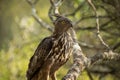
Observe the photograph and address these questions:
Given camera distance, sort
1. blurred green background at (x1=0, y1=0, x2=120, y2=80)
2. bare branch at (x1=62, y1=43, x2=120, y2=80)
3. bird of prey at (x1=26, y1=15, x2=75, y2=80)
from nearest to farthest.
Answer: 1. bare branch at (x1=62, y1=43, x2=120, y2=80)
2. bird of prey at (x1=26, y1=15, x2=75, y2=80)
3. blurred green background at (x1=0, y1=0, x2=120, y2=80)

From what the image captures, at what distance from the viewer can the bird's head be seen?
4012mm

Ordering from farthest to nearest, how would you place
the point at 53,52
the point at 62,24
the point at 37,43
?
the point at 37,43 < the point at 53,52 < the point at 62,24

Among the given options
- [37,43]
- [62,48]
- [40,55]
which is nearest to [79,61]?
[62,48]

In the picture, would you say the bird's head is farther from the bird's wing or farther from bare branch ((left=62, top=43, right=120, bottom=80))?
bare branch ((left=62, top=43, right=120, bottom=80))

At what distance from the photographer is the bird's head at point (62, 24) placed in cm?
401

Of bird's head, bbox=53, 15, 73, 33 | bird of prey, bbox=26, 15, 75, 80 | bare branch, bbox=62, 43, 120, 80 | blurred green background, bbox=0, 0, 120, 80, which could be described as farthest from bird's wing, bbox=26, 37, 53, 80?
blurred green background, bbox=0, 0, 120, 80

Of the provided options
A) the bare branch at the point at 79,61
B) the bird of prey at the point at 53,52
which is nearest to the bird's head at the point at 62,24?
the bird of prey at the point at 53,52

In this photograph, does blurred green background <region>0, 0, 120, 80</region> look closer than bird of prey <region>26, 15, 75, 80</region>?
No

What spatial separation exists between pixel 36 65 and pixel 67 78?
1.40 feet

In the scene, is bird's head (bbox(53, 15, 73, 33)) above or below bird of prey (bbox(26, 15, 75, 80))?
above

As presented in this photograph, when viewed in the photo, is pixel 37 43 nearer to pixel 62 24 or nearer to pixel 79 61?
pixel 79 61

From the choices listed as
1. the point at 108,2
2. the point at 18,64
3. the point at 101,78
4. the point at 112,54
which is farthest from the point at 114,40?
the point at 18,64

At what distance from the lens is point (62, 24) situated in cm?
407

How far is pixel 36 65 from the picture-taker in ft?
13.8
